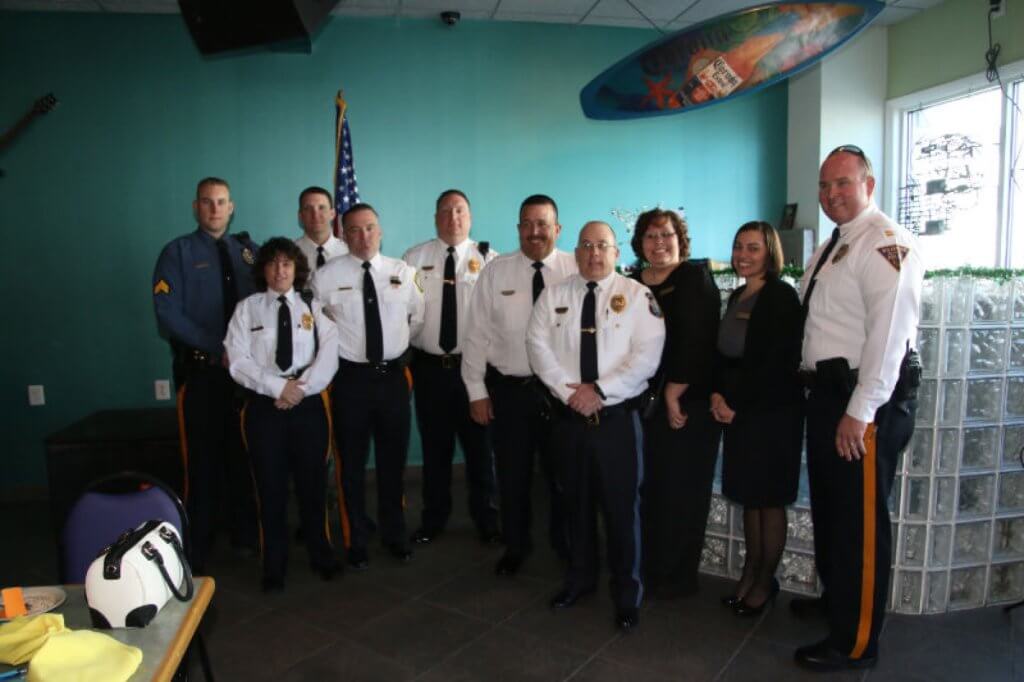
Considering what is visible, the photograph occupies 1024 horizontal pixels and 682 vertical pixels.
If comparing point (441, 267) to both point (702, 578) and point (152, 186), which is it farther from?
point (152, 186)

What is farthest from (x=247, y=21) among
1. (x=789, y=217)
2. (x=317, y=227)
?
(x=789, y=217)

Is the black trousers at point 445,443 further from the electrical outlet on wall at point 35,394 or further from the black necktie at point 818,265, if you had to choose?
the electrical outlet on wall at point 35,394

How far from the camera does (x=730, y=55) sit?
9.51ft

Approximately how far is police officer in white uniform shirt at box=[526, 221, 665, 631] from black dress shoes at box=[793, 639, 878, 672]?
633mm

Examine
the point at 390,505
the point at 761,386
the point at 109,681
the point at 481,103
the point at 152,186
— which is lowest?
the point at 390,505

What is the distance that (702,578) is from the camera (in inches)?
126

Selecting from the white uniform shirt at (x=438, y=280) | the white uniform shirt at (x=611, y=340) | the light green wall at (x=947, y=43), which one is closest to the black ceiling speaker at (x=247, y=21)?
the white uniform shirt at (x=438, y=280)

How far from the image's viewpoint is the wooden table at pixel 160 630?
1238 millimetres

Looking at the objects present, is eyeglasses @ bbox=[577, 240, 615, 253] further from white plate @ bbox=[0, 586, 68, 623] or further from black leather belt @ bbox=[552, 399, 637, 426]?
white plate @ bbox=[0, 586, 68, 623]

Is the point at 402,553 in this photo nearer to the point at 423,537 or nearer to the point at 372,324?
the point at 423,537

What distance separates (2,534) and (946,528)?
16.2 ft

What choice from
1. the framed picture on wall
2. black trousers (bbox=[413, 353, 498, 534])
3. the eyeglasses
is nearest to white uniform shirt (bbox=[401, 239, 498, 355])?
black trousers (bbox=[413, 353, 498, 534])

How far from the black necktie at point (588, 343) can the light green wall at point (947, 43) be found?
12.8 feet

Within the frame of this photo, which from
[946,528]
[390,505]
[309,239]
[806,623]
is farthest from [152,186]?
[946,528]
